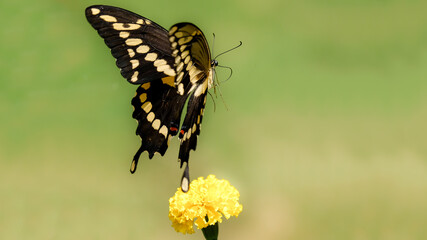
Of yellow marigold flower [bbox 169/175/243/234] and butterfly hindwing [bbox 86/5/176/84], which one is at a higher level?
butterfly hindwing [bbox 86/5/176/84]

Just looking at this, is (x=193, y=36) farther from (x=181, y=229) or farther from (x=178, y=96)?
(x=181, y=229)

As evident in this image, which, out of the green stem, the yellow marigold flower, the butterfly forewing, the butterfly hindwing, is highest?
the butterfly hindwing

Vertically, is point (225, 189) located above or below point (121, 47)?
below

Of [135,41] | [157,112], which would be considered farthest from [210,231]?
[135,41]

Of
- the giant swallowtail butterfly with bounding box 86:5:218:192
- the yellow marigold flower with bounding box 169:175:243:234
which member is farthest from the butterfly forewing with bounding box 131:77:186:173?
the yellow marigold flower with bounding box 169:175:243:234

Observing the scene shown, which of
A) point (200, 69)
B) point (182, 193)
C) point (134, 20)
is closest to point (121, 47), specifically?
point (134, 20)

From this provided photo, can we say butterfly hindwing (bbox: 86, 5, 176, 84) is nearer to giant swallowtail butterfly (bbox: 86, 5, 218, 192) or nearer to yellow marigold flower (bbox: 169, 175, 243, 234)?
giant swallowtail butterfly (bbox: 86, 5, 218, 192)

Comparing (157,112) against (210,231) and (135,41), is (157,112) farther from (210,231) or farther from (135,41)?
(210,231)
